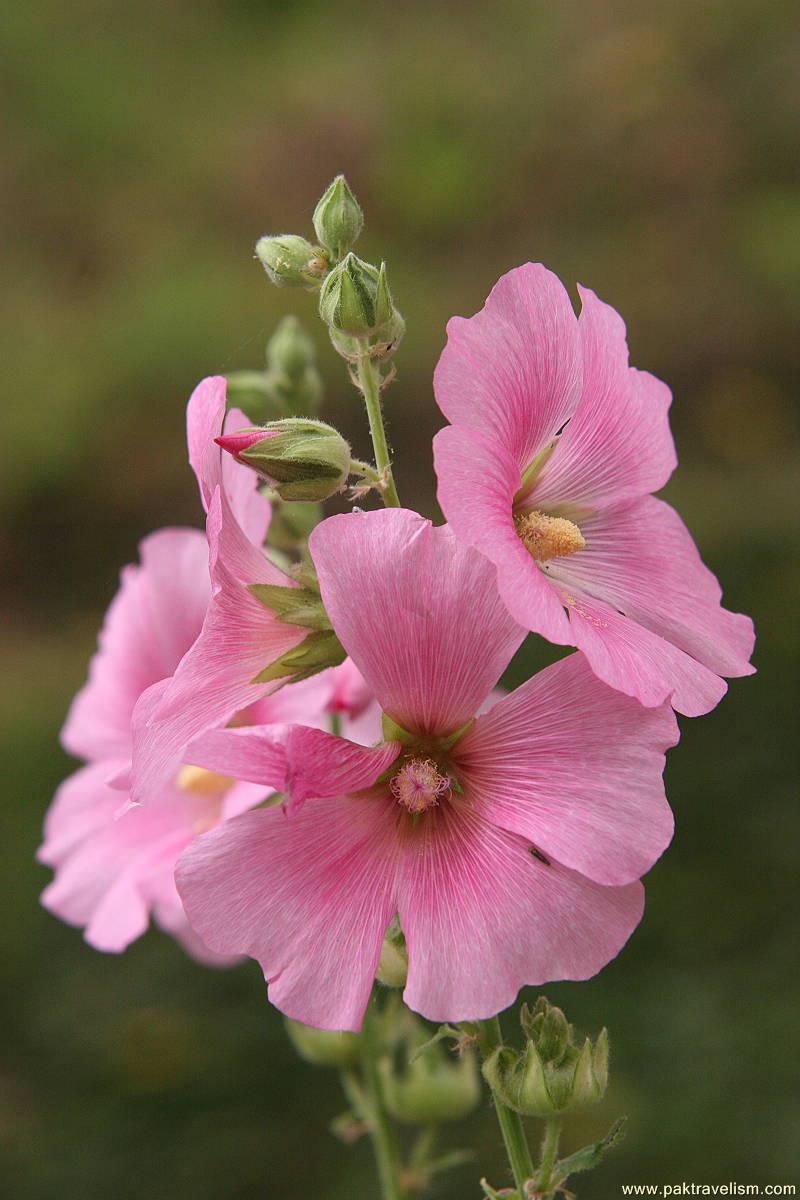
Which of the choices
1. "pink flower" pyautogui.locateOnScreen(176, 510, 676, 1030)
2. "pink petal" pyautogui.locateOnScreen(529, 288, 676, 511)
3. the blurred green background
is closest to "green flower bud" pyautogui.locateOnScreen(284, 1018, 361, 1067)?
"pink flower" pyautogui.locateOnScreen(176, 510, 676, 1030)

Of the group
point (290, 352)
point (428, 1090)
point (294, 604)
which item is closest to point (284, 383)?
point (290, 352)

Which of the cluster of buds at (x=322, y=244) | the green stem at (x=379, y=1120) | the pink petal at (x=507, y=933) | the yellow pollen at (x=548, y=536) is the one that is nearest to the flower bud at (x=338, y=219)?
the cluster of buds at (x=322, y=244)

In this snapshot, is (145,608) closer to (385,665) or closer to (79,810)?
(79,810)

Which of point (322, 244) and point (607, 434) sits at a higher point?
point (322, 244)

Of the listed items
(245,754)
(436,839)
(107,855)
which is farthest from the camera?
(107,855)

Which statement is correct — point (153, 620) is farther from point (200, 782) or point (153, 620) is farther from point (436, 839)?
point (436, 839)

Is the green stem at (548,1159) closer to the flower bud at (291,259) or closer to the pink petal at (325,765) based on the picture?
the pink petal at (325,765)
